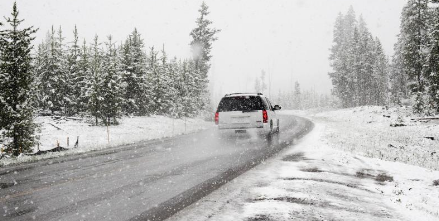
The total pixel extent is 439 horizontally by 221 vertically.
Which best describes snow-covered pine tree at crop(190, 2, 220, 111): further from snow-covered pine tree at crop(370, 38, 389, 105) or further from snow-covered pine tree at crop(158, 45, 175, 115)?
snow-covered pine tree at crop(370, 38, 389, 105)

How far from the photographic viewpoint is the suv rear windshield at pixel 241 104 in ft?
45.4

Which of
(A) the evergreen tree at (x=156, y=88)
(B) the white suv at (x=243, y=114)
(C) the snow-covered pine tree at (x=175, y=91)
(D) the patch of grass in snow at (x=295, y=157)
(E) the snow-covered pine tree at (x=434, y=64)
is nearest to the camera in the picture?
(D) the patch of grass in snow at (x=295, y=157)

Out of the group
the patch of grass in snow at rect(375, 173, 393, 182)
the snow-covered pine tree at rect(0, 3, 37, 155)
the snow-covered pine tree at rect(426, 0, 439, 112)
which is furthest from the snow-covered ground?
the snow-covered pine tree at rect(426, 0, 439, 112)

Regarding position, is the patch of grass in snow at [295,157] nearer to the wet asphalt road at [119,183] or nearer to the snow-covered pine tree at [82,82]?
the wet asphalt road at [119,183]

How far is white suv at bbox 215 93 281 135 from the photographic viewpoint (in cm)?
1366

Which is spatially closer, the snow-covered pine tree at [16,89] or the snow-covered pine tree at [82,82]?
Answer: the snow-covered pine tree at [16,89]

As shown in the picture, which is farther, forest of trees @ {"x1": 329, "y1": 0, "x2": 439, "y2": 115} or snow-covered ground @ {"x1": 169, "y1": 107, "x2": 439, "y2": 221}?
forest of trees @ {"x1": 329, "y1": 0, "x2": 439, "y2": 115}

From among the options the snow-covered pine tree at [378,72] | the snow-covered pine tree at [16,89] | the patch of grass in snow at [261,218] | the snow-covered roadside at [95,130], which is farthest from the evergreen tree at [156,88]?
the snow-covered pine tree at [378,72]

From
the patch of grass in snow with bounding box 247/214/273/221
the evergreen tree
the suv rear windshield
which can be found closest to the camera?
the patch of grass in snow with bounding box 247/214/273/221

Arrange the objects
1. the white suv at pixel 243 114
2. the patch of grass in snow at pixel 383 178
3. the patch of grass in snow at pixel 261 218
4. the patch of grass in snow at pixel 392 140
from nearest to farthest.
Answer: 1. the patch of grass in snow at pixel 261 218
2. the patch of grass in snow at pixel 383 178
3. the patch of grass in snow at pixel 392 140
4. the white suv at pixel 243 114

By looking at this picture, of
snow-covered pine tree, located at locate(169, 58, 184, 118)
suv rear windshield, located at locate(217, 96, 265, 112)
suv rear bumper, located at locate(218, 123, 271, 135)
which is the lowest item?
suv rear bumper, located at locate(218, 123, 271, 135)

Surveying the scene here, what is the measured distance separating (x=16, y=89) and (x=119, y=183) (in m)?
13.1

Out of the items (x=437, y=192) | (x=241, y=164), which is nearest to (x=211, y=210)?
(x=241, y=164)

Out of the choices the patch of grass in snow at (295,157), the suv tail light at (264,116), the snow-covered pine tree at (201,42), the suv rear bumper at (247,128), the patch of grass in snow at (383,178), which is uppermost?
the snow-covered pine tree at (201,42)
